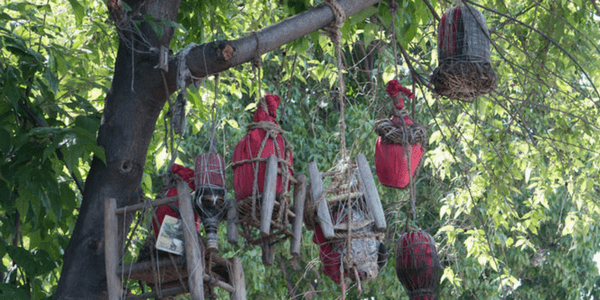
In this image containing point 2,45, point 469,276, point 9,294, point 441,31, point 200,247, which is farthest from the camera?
point 469,276

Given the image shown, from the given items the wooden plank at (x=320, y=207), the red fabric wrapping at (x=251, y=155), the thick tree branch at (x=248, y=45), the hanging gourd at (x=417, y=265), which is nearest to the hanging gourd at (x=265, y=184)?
the red fabric wrapping at (x=251, y=155)

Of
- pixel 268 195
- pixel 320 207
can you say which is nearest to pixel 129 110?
pixel 268 195

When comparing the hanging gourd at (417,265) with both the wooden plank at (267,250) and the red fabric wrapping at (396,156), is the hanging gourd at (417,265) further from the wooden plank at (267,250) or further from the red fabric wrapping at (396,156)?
the wooden plank at (267,250)

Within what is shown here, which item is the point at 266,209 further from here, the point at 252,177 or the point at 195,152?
the point at 195,152

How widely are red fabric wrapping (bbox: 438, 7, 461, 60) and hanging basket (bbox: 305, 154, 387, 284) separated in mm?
530

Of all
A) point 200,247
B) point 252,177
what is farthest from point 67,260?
point 252,177

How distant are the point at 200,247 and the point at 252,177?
0.34m

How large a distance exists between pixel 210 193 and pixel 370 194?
649 millimetres

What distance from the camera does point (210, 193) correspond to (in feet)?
8.70

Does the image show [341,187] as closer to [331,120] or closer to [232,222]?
[232,222]

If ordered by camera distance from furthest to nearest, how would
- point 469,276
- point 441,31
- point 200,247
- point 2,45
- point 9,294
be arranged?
point 469,276
point 441,31
point 2,45
point 9,294
point 200,247

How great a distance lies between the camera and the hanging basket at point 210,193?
2.63 meters

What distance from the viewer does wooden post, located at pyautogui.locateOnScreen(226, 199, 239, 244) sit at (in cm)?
259

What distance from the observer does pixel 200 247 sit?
247 centimetres
